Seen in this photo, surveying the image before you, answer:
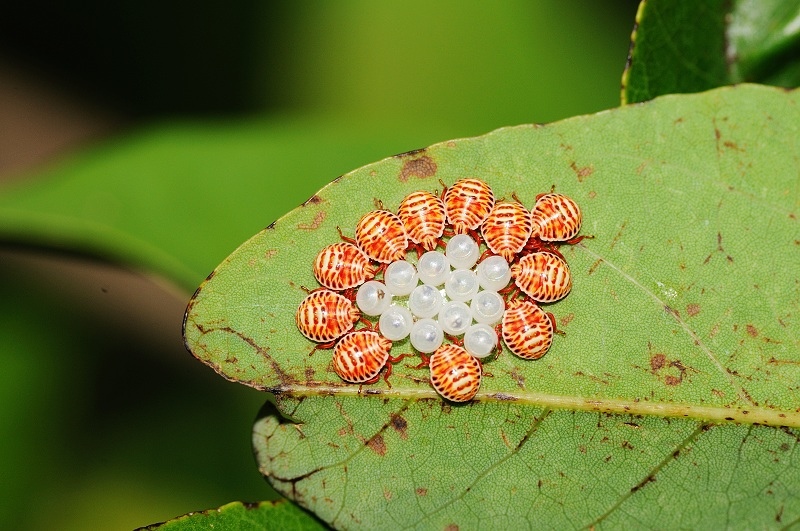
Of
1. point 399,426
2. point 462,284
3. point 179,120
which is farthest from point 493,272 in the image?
point 179,120

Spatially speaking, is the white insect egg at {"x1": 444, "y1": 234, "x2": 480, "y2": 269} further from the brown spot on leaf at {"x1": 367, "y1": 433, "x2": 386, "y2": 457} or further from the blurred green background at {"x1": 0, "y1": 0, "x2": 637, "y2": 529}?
the blurred green background at {"x1": 0, "y1": 0, "x2": 637, "y2": 529}

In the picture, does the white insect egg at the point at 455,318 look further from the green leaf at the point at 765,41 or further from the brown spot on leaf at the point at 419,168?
the green leaf at the point at 765,41

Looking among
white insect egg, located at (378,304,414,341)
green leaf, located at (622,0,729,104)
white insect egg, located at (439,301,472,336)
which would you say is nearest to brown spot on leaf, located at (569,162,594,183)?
green leaf, located at (622,0,729,104)

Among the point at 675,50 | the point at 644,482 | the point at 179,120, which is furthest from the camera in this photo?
the point at 179,120

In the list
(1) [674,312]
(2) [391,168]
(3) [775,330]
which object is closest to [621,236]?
(1) [674,312]

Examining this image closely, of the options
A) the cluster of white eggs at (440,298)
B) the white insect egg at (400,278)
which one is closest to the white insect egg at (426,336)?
the cluster of white eggs at (440,298)

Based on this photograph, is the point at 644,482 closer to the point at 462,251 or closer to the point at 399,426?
the point at 399,426

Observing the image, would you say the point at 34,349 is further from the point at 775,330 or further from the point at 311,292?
the point at 775,330
